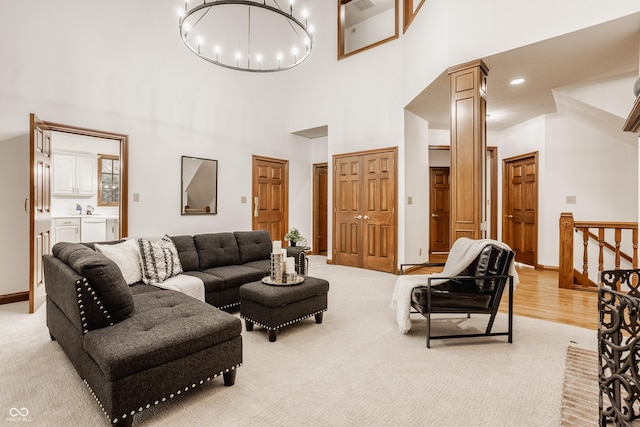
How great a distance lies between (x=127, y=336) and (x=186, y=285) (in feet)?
4.57

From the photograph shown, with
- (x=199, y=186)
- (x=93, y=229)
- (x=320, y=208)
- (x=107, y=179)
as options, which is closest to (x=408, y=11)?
(x=320, y=208)

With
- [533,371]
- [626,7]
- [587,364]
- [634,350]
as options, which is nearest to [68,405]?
[634,350]

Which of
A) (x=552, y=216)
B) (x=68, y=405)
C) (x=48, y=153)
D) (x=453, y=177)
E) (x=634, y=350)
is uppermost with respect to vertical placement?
(x=48, y=153)

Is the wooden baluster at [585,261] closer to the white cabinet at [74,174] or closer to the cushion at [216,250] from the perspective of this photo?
the cushion at [216,250]

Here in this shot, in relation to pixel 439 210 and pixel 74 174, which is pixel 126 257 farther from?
pixel 439 210

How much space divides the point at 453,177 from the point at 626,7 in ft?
6.71

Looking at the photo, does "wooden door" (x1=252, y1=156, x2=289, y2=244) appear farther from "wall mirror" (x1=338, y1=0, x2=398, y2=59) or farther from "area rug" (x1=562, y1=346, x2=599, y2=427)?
"area rug" (x1=562, y1=346, x2=599, y2=427)

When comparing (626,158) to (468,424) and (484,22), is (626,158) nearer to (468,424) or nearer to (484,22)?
(484,22)

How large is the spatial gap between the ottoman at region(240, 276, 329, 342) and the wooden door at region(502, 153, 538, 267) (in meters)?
4.90

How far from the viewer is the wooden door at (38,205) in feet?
11.3

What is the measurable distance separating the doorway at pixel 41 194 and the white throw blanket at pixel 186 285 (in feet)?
5.32

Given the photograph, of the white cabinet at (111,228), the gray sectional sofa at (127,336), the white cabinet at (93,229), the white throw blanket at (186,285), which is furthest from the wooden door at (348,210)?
the white cabinet at (93,229)

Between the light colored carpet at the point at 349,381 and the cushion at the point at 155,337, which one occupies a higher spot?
the cushion at the point at 155,337

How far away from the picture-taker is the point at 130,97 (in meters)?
4.65
